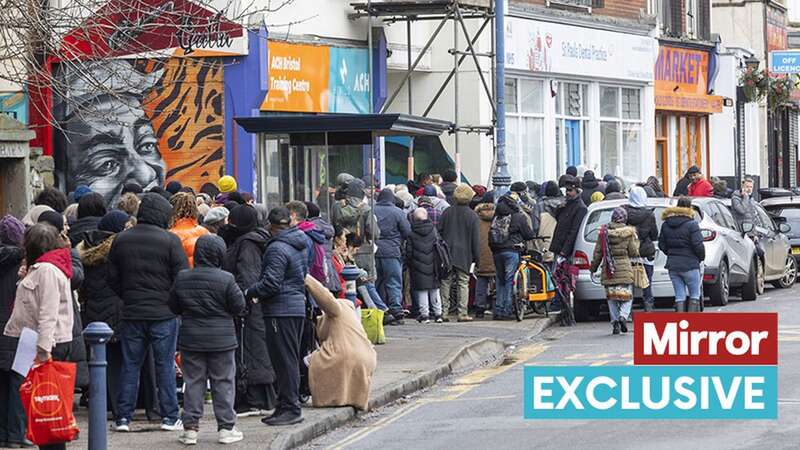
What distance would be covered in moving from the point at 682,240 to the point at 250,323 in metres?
8.46

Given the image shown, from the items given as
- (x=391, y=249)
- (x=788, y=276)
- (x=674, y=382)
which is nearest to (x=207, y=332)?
(x=674, y=382)

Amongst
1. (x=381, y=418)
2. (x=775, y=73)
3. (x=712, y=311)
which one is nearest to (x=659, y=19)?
(x=775, y=73)

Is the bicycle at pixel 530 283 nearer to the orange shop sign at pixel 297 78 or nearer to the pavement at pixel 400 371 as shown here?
the pavement at pixel 400 371

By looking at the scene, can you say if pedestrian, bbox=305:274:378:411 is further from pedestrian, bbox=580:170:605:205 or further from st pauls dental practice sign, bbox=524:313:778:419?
pedestrian, bbox=580:170:605:205

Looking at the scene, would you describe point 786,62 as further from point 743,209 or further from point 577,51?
point 743,209

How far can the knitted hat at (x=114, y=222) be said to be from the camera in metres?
14.2

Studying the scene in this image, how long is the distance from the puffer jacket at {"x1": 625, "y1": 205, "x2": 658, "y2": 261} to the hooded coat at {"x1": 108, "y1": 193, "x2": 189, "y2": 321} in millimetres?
9020

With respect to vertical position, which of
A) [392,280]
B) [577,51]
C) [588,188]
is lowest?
[392,280]

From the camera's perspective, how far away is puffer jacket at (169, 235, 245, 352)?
12500mm

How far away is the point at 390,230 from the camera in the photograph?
21.8 metres

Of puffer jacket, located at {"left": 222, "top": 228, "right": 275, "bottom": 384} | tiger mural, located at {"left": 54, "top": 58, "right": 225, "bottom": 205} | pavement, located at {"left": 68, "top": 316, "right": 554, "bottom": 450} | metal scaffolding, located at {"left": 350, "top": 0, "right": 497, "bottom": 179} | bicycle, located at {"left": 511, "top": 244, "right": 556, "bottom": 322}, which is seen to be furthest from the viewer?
metal scaffolding, located at {"left": 350, "top": 0, "right": 497, "bottom": 179}

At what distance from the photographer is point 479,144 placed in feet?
107

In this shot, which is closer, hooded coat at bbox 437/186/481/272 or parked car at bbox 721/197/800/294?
hooded coat at bbox 437/186/481/272

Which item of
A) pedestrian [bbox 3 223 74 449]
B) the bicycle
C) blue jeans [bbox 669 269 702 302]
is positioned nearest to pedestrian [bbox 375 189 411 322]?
the bicycle
